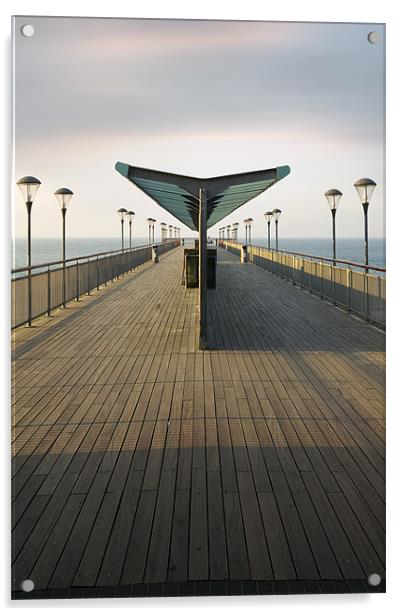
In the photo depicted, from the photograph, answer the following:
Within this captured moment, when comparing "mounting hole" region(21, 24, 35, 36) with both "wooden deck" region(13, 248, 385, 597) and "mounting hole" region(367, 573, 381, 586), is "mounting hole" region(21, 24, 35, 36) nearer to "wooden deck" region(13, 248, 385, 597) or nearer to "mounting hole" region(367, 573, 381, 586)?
"wooden deck" region(13, 248, 385, 597)

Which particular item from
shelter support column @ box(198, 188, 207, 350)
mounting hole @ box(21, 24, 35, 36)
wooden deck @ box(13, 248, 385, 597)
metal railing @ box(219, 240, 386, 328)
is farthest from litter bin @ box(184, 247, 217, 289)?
mounting hole @ box(21, 24, 35, 36)

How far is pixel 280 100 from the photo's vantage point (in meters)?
3.61

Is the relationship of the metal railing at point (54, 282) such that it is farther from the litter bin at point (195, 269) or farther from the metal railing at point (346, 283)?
the metal railing at point (346, 283)

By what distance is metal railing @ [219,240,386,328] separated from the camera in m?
6.95

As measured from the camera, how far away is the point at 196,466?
293 centimetres

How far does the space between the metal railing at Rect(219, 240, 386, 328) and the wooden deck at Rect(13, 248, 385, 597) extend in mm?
1072

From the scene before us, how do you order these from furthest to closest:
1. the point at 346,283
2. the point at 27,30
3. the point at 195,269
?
the point at 195,269 → the point at 346,283 → the point at 27,30

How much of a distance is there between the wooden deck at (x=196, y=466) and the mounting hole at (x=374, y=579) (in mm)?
17

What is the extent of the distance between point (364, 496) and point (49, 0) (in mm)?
2968

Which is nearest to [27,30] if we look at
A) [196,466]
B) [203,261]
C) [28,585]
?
[196,466]

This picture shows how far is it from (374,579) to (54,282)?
22.8 ft
